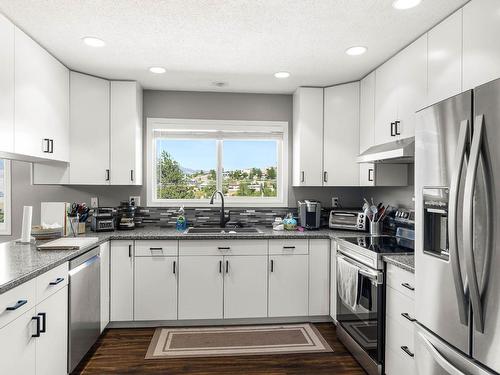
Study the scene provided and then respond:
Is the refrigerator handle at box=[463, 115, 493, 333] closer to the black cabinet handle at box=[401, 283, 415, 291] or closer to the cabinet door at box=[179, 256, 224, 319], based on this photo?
the black cabinet handle at box=[401, 283, 415, 291]

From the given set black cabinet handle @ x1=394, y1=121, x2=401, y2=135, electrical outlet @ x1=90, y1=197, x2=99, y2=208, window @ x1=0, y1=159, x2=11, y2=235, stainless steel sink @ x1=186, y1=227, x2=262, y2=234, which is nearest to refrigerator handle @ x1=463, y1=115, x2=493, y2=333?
black cabinet handle @ x1=394, y1=121, x2=401, y2=135

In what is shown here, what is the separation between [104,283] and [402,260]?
243cm

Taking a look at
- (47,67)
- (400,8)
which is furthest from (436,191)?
(47,67)

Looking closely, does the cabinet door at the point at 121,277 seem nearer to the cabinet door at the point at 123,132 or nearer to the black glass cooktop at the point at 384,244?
the cabinet door at the point at 123,132

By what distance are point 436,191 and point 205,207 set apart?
8.84 feet

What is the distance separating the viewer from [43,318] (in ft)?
6.23

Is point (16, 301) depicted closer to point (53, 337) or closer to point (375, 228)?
point (53, 337)

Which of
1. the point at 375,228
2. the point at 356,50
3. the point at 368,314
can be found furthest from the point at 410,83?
the point at 368,314

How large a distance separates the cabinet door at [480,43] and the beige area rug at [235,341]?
226 cm

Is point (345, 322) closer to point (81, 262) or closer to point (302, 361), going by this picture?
point (302, 361)

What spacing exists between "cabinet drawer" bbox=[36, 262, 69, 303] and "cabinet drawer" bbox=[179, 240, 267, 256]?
1.13 metres

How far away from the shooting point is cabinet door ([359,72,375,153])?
3215mm

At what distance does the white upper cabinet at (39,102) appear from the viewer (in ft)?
7.78

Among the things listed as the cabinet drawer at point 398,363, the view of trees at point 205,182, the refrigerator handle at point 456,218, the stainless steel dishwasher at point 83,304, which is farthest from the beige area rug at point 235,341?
the refrigerator handle at point 456,218
